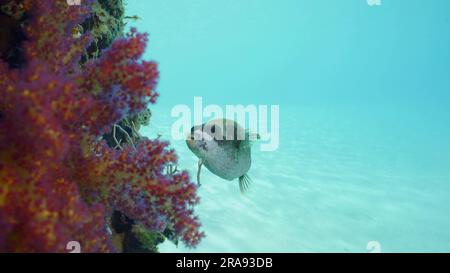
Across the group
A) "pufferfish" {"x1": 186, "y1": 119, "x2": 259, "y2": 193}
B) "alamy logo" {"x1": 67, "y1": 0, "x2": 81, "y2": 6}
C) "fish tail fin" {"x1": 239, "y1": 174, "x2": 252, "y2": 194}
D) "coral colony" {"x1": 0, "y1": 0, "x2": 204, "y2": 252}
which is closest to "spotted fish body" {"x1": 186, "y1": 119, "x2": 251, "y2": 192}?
"pufferfish" {"x1": 186, "y1": 119, "x2": 259, "y2": 193}

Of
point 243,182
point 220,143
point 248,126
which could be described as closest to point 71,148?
point 220,143

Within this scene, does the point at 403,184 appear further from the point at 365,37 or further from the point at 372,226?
the point at 365,37

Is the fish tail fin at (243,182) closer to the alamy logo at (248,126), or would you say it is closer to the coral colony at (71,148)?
the alamy logo at (248,126)

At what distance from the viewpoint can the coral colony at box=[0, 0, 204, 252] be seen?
1708 millimetres

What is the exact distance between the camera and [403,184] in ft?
35.3

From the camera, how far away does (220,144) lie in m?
3.19

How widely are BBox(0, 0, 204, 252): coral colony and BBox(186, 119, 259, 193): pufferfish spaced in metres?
0.73

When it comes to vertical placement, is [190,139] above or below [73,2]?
below

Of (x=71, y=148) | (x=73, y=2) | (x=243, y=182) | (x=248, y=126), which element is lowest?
(x=71, y=148)

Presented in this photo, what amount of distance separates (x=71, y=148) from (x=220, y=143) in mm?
1410

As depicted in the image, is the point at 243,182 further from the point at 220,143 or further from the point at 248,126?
the point at 248,126

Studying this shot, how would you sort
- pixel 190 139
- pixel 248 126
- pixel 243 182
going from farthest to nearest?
1. pixel 248 126
2. pixel 243 182
3. pixel 190 139

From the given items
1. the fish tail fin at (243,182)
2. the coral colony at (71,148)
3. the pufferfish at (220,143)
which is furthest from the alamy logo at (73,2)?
the fish tail fin at (243,182)

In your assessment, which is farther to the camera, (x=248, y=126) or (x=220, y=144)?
(x=248, y=126)
